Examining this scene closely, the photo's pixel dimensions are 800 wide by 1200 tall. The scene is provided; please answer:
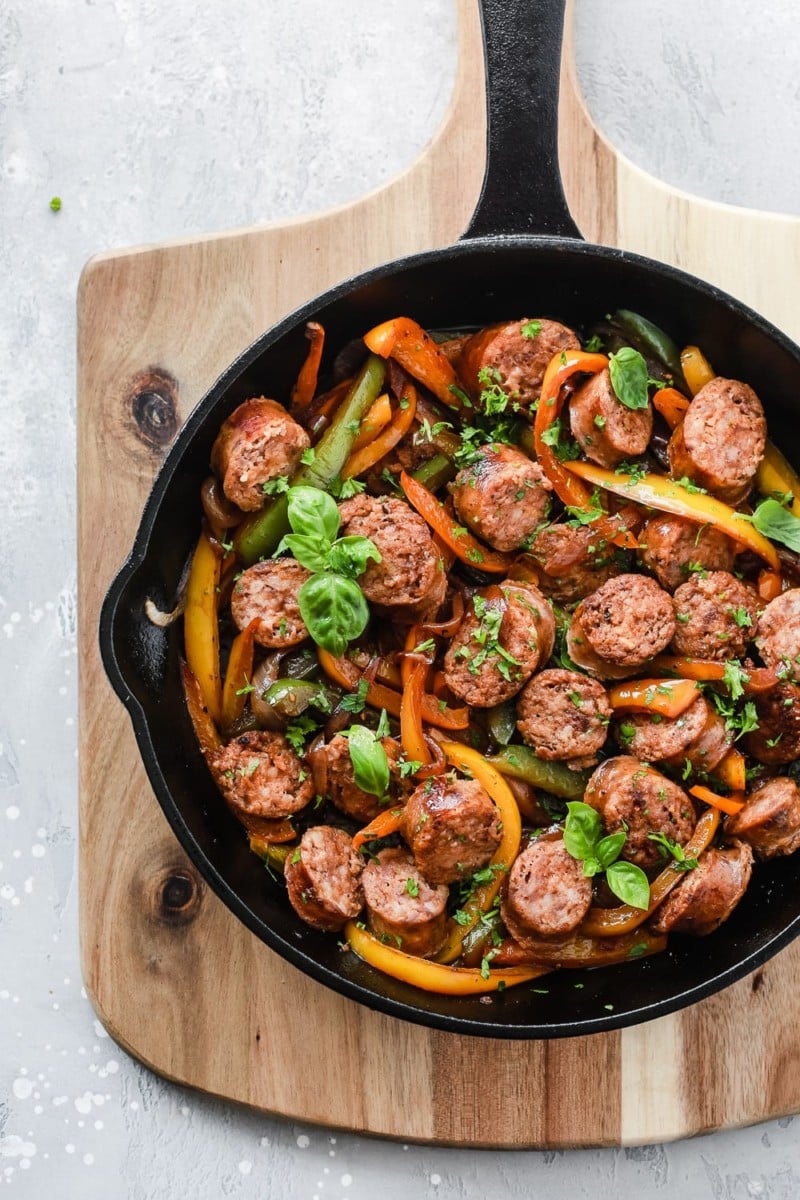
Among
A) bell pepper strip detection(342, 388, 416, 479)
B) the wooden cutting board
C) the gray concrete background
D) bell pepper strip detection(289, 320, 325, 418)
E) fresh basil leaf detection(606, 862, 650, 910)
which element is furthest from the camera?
the gray concrete background

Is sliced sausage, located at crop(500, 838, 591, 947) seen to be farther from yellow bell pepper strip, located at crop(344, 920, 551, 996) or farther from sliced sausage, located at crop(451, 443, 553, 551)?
sliced sausage, located at crop(451, 443, 553, 551)

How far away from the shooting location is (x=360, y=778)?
3068 millimetres

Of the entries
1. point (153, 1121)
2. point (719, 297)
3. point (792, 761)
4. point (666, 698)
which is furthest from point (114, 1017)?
point (719, 297)

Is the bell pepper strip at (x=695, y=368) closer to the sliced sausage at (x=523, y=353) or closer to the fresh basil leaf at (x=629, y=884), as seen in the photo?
the sliced sausage at (x=523, y=353)

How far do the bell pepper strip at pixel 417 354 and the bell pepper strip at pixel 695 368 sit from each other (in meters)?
0.70

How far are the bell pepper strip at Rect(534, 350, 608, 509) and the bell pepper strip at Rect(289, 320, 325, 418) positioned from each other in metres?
0.66

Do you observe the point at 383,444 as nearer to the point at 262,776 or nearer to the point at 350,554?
the point at 350,554

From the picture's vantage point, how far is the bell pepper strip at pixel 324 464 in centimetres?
328

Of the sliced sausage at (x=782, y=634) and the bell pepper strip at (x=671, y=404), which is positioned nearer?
the sliced sausage at (x=782, y=634)

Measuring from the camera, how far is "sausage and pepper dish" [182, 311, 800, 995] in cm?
322

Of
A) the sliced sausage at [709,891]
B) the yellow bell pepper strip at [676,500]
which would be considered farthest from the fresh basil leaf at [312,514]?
the sliced sausage at [709,891]

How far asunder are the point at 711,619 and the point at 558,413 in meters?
0.76

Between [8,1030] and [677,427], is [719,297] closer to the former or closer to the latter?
[677,427]

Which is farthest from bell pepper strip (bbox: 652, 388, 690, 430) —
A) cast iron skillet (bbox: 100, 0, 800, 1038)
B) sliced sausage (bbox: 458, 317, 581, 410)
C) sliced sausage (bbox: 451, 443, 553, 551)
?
sliced sausage (bbox: 451, 443, 553, 551)
